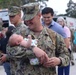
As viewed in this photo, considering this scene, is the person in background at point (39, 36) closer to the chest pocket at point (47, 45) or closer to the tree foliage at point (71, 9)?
the chest pocket at point (47, 45)

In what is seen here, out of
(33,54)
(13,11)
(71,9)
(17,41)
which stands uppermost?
(13,11)

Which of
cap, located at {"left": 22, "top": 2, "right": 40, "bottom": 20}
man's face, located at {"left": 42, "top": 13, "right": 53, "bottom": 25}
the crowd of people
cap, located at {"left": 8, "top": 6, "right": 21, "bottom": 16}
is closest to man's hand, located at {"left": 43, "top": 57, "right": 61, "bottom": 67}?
the crowd of people

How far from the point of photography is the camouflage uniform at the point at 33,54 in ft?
12.7

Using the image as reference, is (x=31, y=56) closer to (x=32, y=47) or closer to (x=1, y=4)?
(x=32, y=47)

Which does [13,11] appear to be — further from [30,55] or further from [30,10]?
[30,55]

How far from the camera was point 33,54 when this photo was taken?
379cm

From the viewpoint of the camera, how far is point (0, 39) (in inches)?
308

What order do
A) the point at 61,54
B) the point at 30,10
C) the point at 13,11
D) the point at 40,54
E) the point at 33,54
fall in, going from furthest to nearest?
1. the point at 13,11
2. the point at 61,54
3. the point at 30,10
4. the point at 33,54
5. the point at 40,54

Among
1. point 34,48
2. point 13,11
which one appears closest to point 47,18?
point 13,11

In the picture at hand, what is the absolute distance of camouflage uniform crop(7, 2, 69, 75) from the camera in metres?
3.87

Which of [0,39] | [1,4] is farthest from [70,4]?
[0,39]

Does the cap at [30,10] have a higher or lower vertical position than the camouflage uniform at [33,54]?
higher

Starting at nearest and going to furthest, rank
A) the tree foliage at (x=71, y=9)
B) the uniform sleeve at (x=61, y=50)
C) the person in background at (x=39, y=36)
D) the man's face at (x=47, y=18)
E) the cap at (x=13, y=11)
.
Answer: the person in background at (x=39, y=36) < the uniform sleeve at (x=61, y=50) < the cap at (x=13, y=11) < the man's face at (x=47, y=18) < the tree foliage at (x=71, y=9)

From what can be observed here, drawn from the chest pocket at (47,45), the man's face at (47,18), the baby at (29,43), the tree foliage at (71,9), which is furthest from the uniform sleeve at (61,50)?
the tree foliage at (71,9)
